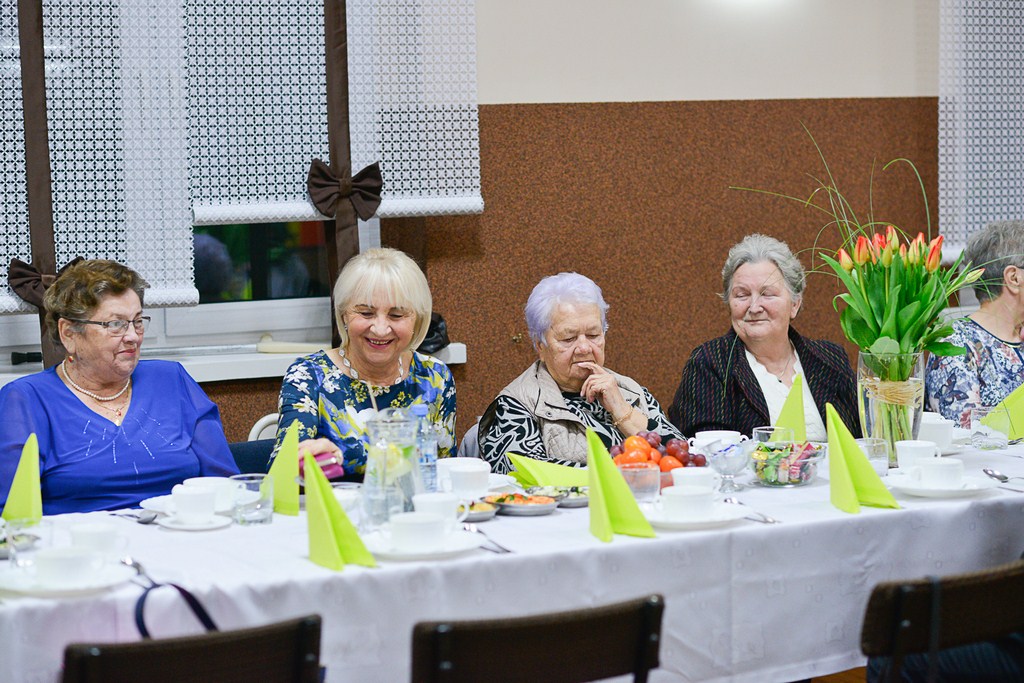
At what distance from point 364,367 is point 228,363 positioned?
89 cm

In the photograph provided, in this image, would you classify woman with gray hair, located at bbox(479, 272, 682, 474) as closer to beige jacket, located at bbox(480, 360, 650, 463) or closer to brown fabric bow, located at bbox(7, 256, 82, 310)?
beige jacket, located at bbox(480, 360, 650, 463)

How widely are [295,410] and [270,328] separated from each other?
120 centimetres

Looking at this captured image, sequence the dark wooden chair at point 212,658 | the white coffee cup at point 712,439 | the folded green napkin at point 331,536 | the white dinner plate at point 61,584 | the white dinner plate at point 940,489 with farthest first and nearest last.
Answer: the white coffee cup at point 712,439
the white dinner plate at point 940,489
the folded green napkin at point 331,536
the white dinner plate at point 61,584
the dark wooden chair at point 212,658

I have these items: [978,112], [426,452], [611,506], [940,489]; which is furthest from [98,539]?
[978,112]

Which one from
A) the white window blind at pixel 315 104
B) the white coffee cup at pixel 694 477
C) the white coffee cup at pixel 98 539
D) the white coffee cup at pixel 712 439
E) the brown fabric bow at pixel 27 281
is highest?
the white window blind at pixel 315 104

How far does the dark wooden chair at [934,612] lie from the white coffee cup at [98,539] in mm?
1183

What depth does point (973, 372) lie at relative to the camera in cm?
342

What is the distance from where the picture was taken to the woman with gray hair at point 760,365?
10.8 ft

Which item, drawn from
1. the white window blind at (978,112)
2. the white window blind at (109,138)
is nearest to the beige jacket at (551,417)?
the white window blind at (109,138)

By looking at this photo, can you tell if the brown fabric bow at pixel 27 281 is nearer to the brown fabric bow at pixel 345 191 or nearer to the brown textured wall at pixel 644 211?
the brown textured wall at pixel 644 211

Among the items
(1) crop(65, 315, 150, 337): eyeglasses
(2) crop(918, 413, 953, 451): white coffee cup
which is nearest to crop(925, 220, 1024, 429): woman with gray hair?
(2) crop(918, 413, 953, 451): white coffee cup

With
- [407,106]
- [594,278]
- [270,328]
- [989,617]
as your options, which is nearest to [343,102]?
[407,106]

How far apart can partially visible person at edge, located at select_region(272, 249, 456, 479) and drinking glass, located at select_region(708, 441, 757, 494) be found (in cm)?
81

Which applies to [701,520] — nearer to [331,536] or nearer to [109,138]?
[331,536]
